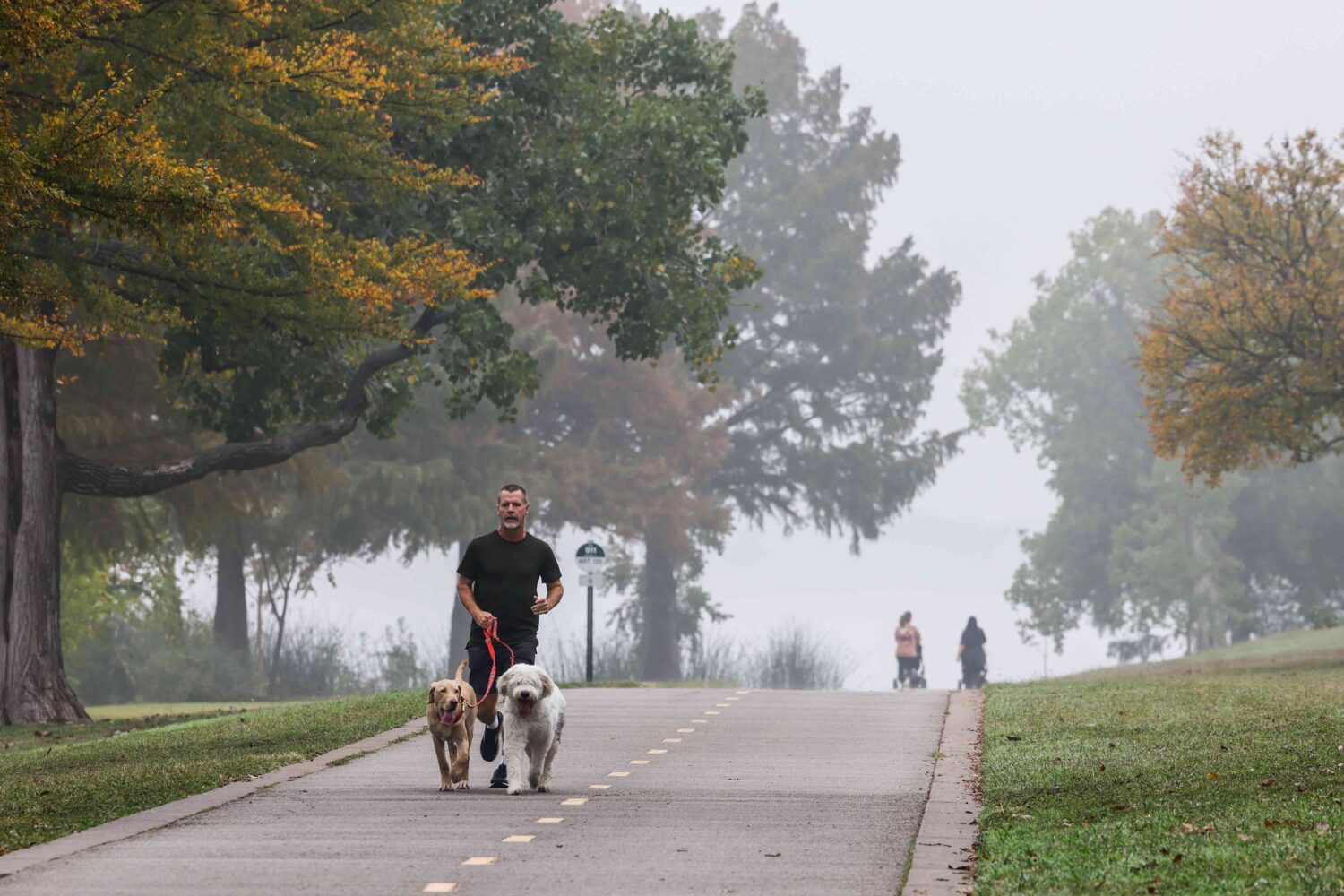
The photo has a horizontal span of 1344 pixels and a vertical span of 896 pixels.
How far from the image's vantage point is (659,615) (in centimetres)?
6078

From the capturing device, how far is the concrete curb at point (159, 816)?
34.8 feet

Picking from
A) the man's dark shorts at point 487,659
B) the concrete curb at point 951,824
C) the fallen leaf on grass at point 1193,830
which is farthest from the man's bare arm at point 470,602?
the fallen leaf on grass at point 1193,830

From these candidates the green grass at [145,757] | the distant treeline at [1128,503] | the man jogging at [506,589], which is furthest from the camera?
the distant treeline at [1128,503]

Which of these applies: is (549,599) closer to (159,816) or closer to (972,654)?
(159,816)

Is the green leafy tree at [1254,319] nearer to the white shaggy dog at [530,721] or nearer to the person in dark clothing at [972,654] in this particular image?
the person in dark clothing at [972,654]

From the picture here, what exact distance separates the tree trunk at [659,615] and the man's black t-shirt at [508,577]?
45.5m

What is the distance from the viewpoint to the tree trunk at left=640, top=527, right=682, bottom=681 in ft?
197

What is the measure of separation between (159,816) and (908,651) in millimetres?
32906

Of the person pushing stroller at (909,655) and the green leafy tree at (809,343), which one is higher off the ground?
the green leafy tree at (809,343)

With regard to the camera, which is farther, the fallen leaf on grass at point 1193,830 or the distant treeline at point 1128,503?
the distant treeline at point 1128,503

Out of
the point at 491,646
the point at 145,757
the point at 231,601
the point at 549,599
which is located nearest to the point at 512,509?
the point at 549,599

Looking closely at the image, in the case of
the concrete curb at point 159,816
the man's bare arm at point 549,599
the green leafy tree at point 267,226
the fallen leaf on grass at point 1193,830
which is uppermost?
the green leafy tree at point 267,226

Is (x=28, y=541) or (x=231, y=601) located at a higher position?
(x=231, y=601)

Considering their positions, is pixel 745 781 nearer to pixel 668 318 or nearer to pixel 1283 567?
pixel 668 318
